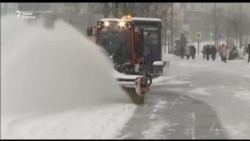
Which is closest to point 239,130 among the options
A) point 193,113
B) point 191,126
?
point 191,126

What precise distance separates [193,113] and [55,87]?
11.9 feet

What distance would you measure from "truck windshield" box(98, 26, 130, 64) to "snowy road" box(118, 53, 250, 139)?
160 cm

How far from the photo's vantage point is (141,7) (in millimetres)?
36156

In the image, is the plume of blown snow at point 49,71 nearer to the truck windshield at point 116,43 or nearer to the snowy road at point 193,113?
the snowy road at point 193,113


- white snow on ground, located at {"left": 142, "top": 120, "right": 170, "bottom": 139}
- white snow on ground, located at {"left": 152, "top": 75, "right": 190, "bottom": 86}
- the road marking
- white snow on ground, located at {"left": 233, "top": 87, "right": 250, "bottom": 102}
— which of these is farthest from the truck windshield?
white snow on ground, located at {"left": 142, "top": 120, "right": 170, "bottom": 139}

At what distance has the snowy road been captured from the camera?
10.3 m

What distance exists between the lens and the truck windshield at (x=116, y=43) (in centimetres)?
1742

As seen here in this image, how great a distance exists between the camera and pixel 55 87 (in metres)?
11.9

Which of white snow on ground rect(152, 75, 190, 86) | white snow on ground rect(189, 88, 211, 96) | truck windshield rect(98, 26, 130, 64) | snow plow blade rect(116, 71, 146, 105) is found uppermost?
truck windshield rect(98, 26, 130, 64)

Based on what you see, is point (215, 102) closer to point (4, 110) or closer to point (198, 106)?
point (198, 106)

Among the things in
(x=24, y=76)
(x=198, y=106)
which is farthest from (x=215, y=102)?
(x=24, y=76)

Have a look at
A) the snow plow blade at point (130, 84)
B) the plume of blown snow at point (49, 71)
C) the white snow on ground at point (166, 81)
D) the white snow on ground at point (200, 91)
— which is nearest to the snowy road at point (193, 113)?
the white snow on ground at point (200, 91)

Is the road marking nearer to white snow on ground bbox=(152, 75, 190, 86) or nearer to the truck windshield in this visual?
the truck windshield

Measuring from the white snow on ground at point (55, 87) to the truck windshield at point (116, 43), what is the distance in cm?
259
